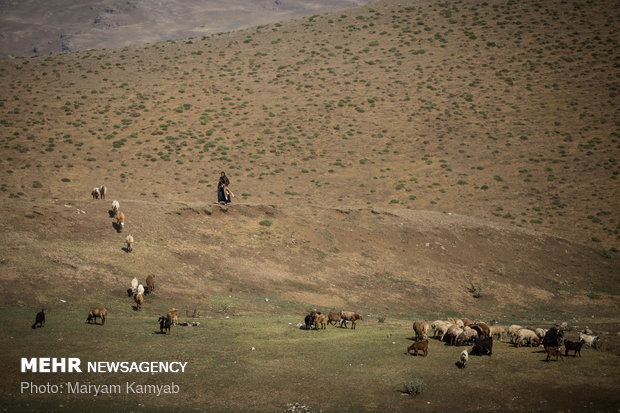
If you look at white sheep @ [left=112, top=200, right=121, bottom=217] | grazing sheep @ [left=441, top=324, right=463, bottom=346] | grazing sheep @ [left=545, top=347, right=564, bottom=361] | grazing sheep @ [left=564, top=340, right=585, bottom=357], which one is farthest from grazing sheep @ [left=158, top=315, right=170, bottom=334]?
grazing sheep @ [left=564, top=340, right=585, bottom=357]

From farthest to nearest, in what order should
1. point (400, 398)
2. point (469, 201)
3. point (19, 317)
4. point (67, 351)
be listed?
point (469, 201), point (19, 317), point (67, 351), point (400, 398)

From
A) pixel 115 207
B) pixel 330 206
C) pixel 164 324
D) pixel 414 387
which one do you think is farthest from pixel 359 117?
pixel 414 387

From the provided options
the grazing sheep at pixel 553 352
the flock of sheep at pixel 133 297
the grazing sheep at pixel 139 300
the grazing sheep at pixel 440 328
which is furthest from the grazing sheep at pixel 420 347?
the grazing sheep at pixel 139 300

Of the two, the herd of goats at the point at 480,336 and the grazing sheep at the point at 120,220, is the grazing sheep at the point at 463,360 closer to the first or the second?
the herd of goats at the point at 480,336

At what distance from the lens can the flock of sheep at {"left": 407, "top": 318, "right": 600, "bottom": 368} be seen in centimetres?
1880

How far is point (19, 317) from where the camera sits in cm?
2098

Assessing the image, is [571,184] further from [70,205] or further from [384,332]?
[70,205]

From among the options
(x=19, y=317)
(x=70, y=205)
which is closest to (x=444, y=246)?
(x=70, y=205)

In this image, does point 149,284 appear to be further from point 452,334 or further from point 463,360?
point 463,360

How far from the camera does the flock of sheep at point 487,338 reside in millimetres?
18797

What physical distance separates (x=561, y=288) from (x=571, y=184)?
20.9 metres

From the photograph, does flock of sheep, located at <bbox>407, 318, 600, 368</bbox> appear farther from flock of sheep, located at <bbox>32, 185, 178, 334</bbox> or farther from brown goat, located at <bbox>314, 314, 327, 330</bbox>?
Result: flock of sheep, located at <bbox>32, 185, 178, 334</bbox>

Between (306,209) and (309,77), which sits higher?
(309,77)

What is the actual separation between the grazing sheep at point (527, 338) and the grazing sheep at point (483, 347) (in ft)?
6.50
